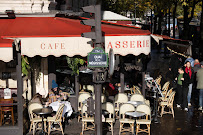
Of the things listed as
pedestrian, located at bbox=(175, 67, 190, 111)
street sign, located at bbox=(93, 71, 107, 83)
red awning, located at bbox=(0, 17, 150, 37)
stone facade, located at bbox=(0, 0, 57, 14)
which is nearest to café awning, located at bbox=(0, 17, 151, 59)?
red awning, located at bbox=(0, 17, 150, 37)

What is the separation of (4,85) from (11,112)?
8.58 ft

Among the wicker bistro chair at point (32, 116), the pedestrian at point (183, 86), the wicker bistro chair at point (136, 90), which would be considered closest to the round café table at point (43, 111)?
the wicker bistro chair at point (32, 116)

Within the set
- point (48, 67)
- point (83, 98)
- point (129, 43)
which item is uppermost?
point (129, 43)

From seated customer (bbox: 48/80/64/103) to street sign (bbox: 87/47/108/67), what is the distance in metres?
4.62

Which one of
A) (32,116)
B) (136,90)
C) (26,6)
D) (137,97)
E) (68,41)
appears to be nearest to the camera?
(68,41)

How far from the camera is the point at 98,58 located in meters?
8.70

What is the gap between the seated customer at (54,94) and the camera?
42.7ft

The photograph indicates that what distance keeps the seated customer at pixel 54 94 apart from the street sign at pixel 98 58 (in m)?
4.62

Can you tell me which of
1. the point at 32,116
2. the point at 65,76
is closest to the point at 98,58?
the point at 32,116

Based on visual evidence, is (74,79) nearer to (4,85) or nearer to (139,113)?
(4,85)

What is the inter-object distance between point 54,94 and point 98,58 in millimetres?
4912

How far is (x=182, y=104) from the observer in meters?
15.4

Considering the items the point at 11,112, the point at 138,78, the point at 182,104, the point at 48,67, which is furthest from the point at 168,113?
the point at 11,112

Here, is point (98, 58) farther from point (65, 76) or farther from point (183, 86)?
point (183, 86)
